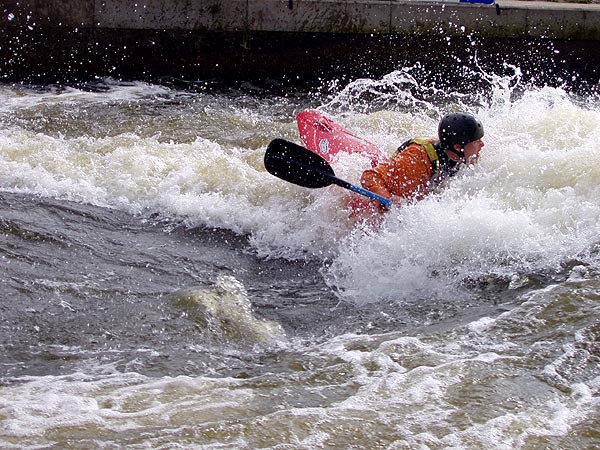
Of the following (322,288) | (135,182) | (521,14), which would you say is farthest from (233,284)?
(521,14)

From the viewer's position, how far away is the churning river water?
3693mm

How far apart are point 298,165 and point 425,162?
82cm

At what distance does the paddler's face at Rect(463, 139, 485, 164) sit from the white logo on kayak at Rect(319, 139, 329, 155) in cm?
110

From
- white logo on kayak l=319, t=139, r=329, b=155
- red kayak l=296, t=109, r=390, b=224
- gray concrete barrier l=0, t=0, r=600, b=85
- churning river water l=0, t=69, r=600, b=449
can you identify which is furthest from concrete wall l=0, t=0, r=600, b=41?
white logo on kayak l=319, t=139, r=329, b=155

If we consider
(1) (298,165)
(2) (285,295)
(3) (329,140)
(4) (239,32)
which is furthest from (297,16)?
(2) (285,295)

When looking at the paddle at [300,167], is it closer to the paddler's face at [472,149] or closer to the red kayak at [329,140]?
the red kayak at [329,140]

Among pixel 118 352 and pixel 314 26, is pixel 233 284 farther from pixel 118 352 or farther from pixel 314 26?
pixel 314 26

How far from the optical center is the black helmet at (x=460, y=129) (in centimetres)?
578

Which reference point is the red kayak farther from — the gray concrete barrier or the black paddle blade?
the gray concrete barrier

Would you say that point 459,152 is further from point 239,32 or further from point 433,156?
point 239,32

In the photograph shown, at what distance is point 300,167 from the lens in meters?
5.86

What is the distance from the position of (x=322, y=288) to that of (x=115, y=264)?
1.23m

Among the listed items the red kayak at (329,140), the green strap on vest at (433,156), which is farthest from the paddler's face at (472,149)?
the red kayak at (329,140)

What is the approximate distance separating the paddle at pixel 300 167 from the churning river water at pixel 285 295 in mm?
308
